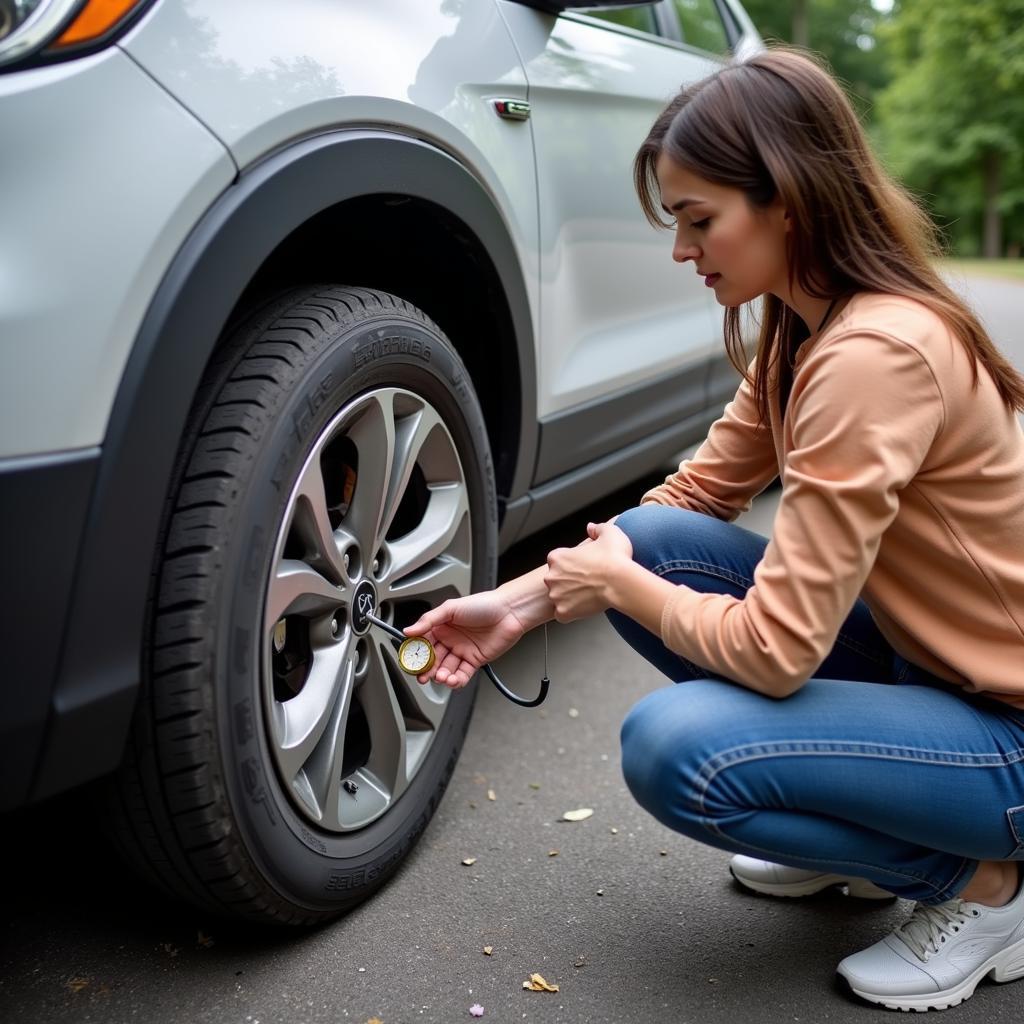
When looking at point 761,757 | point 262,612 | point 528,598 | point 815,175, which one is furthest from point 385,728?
point 815,175

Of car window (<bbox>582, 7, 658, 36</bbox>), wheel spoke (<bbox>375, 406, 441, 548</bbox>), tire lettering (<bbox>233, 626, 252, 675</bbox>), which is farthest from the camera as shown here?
car window (<bbox>582, 7, 658, 36</bbox>)

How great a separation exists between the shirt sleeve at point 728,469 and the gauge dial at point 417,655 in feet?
1.46

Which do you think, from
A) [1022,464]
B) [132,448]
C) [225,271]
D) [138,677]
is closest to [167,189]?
[225,271]

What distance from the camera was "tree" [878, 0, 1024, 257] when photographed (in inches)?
1097

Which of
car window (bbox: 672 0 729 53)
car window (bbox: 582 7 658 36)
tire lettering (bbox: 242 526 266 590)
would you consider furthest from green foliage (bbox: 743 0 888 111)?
tire lettering (bbox: 242 526 266 590)

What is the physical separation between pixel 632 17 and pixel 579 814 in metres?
1.90

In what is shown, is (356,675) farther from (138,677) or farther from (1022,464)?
(1022,464)

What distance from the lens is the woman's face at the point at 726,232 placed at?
145cm

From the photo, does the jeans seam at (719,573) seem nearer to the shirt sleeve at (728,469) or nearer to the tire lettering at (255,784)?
the shirt sleeve at (728,469)

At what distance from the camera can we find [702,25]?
3.45 m

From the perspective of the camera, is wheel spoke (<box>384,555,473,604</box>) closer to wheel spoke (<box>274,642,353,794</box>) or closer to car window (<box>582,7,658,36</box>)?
wheel spoke (<box>274,642,353,794</box>)

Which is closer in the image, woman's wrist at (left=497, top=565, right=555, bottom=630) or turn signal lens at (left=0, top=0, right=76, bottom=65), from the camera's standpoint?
turn signal lens at (left=0, top=0, right=76, bottom=65)

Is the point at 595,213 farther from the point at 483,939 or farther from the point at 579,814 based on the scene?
the point at 483,939

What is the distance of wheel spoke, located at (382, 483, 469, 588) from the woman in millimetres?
332
